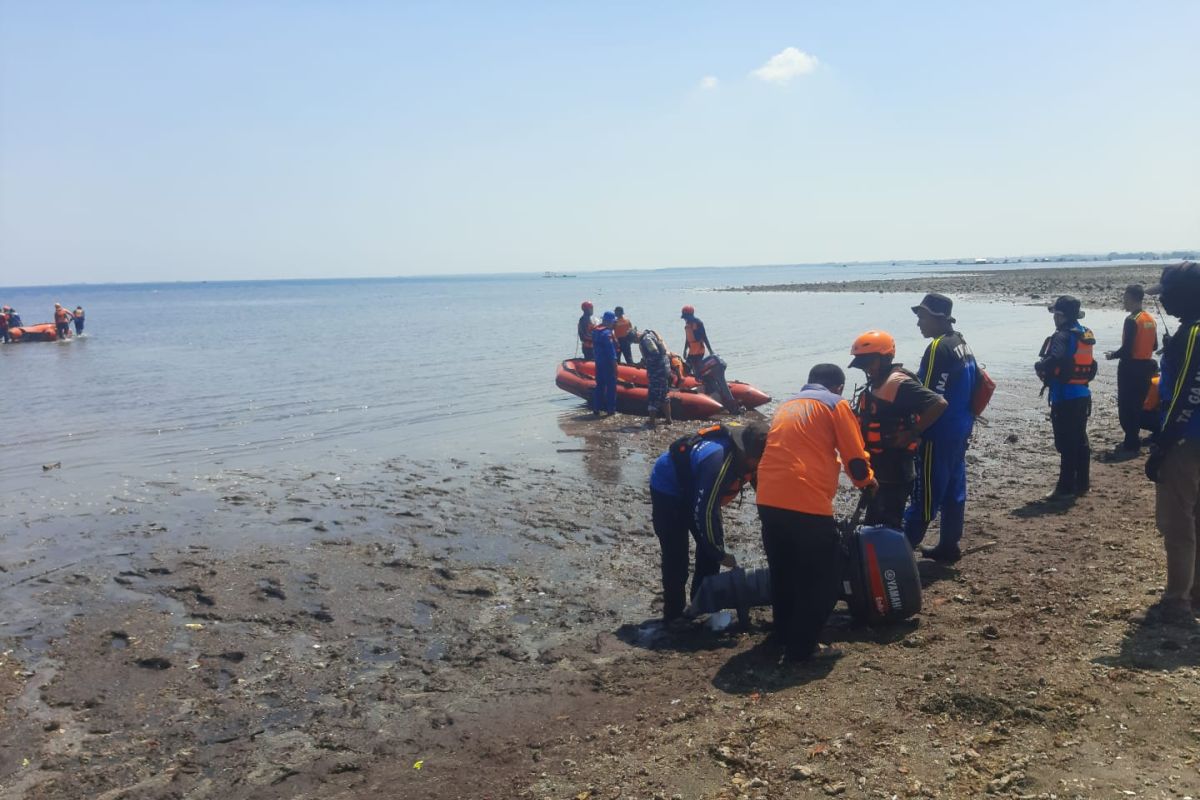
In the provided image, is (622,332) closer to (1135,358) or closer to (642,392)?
(642,392)

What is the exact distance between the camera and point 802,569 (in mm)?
4965

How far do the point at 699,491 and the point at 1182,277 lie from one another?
9.89 ft

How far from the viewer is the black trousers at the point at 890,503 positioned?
635cm

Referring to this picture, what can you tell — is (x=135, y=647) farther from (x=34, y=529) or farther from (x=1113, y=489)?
(x=1113, y=489)

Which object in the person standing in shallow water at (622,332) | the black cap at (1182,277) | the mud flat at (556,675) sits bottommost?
→ the mud flat at (556,675)

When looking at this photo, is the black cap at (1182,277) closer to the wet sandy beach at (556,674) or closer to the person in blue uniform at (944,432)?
the person in blue uniform at (944,432)

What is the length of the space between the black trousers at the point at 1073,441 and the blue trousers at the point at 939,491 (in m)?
2.50

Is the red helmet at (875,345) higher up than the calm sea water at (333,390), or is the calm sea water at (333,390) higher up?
the red helmet at (875,345)

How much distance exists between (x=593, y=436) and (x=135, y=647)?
8.69 meters

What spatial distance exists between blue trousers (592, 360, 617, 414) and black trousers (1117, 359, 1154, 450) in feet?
27.3

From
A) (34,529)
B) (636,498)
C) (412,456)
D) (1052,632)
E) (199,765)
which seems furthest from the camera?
(412,456)

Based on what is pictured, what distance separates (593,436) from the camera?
14.2 meters

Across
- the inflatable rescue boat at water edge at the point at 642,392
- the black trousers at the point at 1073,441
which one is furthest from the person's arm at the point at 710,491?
the inflatable rescue boat at water edge at the point at 642,392

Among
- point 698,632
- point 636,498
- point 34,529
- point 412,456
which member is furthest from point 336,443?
point 698,632
